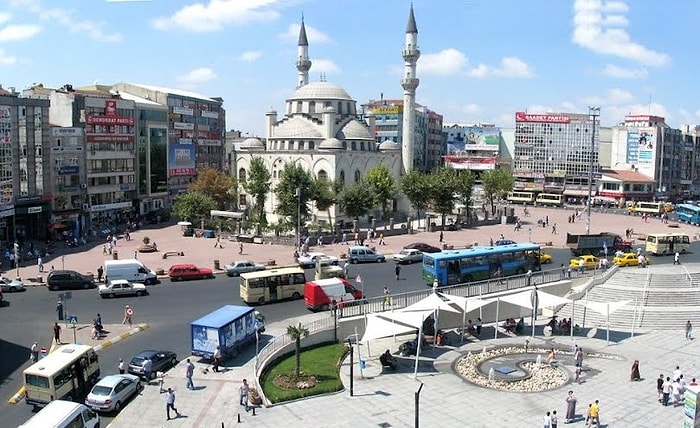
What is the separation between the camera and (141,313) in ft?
100

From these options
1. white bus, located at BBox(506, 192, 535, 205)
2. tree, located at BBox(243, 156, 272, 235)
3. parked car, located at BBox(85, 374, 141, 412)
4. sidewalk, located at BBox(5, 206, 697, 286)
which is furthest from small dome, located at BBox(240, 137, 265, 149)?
parked car, located at BBox(85, 374, 141, 412)

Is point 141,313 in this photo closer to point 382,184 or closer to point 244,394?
point 244,394

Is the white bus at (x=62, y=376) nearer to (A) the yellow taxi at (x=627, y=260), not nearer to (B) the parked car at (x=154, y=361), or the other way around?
(B) the parked car at (x=154, y=361)

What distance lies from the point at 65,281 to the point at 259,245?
18.0 metres

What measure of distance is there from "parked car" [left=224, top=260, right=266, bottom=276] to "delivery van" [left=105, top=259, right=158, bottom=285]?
4.53 metres

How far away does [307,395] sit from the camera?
21.7m

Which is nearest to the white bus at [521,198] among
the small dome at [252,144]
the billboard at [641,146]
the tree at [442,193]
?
the billboard at [641,146]

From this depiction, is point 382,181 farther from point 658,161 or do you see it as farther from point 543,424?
point 658,161

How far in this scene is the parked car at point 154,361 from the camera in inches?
890

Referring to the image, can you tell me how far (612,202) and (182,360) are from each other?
271 ft

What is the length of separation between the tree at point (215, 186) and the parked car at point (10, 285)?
3191cm

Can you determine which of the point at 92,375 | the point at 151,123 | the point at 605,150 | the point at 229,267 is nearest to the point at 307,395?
the point at 92,375

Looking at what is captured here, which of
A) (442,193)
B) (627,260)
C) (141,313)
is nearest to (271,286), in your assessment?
(141,313)

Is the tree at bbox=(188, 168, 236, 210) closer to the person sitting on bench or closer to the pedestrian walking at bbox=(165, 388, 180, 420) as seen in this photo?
the person sitting on bench
